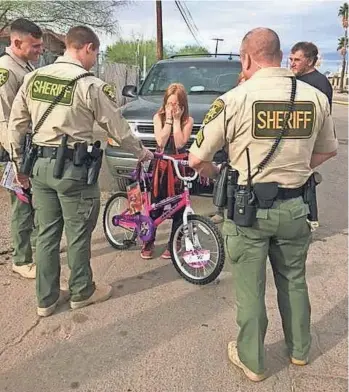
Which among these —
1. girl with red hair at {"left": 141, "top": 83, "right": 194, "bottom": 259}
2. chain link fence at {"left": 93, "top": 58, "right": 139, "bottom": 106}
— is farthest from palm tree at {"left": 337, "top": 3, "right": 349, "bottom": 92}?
girl with red hair at {"left": 141, "top": 83, "right": 194, "bottom": 259}

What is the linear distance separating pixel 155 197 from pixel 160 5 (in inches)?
808

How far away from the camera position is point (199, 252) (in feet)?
14.1

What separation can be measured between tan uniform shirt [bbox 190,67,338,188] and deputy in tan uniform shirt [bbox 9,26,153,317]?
0.98 metres

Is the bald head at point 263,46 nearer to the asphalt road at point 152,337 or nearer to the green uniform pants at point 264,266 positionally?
the green uniform pants at point 264,266

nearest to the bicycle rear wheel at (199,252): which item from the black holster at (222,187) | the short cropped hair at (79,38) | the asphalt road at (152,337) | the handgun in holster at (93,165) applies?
the asphalt road at (152,337)

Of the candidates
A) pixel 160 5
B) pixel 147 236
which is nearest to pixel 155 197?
pixel 147 236

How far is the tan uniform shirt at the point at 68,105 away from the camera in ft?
11.2

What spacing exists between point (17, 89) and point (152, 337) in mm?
2257

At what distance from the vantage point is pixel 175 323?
3682mm

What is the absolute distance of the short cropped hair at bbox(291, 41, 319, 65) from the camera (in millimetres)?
4949

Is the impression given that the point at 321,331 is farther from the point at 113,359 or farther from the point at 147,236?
the point at 147,236

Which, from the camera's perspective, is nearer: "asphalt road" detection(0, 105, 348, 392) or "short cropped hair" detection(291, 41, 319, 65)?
"asphalt road" detection(0, 105, 348, 392)

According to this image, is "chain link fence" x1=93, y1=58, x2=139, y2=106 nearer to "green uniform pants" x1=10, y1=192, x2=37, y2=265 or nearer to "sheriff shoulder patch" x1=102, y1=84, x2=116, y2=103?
"green uniform pants" x1=10, y1=192, x2=37, y2=265

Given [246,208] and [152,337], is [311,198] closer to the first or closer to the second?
[246,208]
